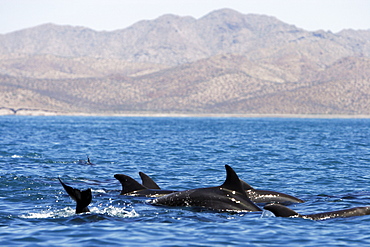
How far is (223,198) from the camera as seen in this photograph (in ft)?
56.1

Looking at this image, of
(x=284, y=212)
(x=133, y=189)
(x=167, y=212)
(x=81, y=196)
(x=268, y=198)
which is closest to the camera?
(x=81, y=196)

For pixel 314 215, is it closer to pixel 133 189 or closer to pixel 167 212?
pixel 167 212

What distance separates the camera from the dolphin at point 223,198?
16.9 metres

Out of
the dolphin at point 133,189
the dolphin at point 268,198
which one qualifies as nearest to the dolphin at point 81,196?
the dolphin at point 133,189

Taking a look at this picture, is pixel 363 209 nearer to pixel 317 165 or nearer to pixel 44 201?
pixel 44 201

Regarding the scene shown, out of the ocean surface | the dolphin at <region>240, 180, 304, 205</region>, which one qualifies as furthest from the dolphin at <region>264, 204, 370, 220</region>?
the dolphin at <region>240, 180, 304, 205</region>

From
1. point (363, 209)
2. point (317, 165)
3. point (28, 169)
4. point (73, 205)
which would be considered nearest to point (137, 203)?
point (73, 205)

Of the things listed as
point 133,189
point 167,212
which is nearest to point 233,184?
point 167,212

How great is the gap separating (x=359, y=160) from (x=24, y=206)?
27232mm

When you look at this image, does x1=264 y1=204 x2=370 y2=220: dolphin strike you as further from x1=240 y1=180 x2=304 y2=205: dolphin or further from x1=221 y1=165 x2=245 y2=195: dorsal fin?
x1=240 y1=180 x2=304 y2=205: dolphin

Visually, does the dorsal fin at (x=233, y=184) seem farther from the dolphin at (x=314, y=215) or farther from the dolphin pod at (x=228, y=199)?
the dolphin at (x=314, y=215)

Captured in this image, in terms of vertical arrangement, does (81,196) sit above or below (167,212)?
above

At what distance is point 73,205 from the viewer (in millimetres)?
18562

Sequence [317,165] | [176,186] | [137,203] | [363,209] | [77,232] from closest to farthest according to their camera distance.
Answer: [77,232] → [363,209] → [137,203] → [176,186] → [317,165]
